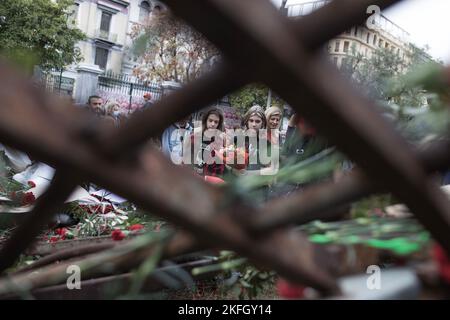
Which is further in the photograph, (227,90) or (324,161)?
(324,161)

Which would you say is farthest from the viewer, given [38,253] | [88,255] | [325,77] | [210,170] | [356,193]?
[210,170]

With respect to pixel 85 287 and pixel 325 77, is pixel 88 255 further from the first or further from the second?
pixel 325 77

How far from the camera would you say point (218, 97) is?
63 cm

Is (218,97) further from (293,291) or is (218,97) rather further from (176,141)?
(176,141)

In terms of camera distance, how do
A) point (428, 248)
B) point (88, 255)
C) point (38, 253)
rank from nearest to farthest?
point (428, 248) → point (88, 255) → point (38, 253)

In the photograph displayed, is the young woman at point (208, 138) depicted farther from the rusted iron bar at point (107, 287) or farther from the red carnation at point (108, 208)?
the rusted iron bar at point (107, 287)

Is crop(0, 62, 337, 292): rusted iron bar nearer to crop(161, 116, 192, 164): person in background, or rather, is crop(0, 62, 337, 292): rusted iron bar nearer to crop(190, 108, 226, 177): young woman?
crop(190, 108, 226, 177): young woman

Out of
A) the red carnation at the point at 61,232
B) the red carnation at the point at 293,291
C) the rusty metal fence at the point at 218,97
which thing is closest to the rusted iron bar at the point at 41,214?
the rusty metal fence at the point at 218,97

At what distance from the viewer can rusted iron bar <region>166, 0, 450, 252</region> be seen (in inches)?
20.8

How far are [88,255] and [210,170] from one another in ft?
8.26

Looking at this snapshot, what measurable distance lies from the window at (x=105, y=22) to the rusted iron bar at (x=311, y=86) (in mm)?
34663

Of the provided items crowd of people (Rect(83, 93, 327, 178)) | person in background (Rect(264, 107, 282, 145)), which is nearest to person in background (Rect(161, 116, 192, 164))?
crowd of people (Rect(83, 93, 327, 178))
